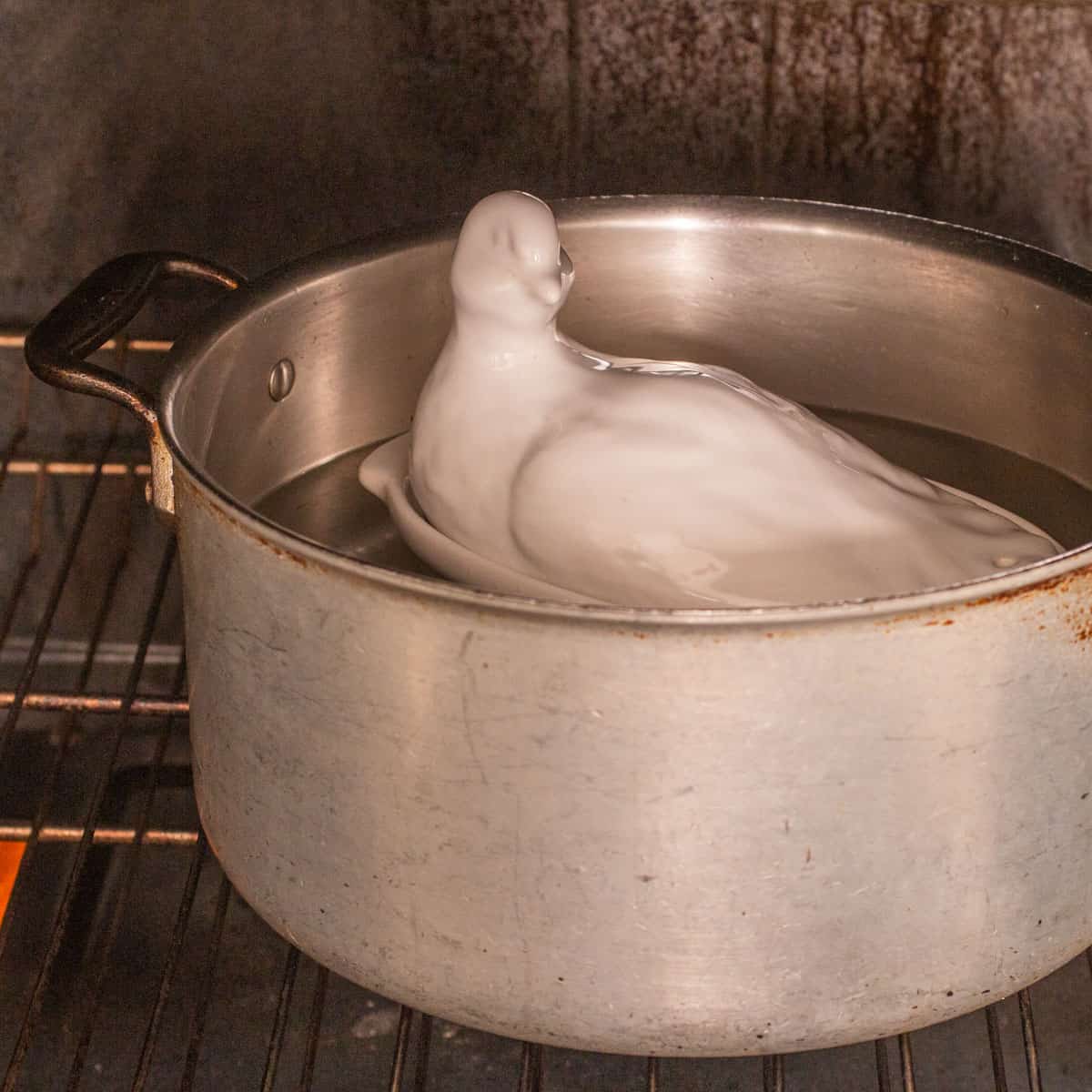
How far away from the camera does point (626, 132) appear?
0.98 metres

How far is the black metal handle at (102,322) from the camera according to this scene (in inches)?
26.5

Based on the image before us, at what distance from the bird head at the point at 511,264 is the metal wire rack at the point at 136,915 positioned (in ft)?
1.10

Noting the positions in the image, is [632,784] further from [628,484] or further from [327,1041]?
[327,1041]

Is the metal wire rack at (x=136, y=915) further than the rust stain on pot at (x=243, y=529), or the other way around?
the metal wire rack at (x=136, y=915)

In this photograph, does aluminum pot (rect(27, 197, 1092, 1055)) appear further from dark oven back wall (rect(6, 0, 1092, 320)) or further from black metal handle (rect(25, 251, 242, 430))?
dark oven back wall (rect(6, 0, 1092, 320))

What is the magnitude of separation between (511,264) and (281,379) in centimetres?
17

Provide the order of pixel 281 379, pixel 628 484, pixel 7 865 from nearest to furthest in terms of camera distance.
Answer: pixel 628 484
pixel 281 379
pixel 7 865

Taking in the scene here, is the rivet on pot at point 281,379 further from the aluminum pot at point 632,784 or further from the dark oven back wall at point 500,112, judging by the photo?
the dark oven back wall at point 500,112

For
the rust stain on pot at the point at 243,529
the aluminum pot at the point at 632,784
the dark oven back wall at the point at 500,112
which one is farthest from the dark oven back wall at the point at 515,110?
the rust stain on pot at the point at 243,529

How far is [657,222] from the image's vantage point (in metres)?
0.85

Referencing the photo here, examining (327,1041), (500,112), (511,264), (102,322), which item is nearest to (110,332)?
(102,322)

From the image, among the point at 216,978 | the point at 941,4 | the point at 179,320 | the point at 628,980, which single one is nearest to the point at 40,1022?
the point at 216,978

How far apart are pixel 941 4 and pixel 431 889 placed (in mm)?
621

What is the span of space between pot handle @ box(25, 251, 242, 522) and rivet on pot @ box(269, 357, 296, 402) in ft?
0.16
